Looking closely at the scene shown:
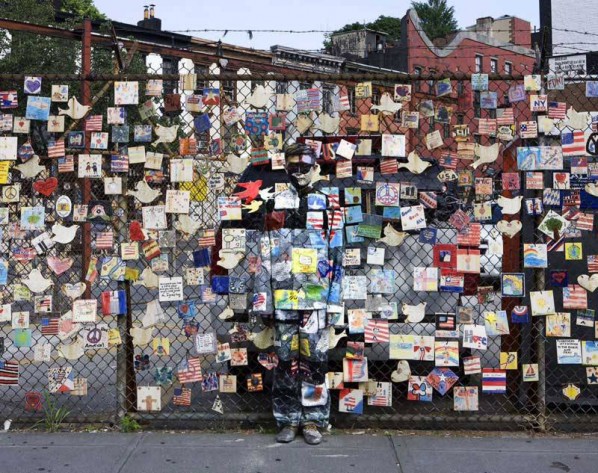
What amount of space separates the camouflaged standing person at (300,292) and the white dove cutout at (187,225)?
1.63 ft

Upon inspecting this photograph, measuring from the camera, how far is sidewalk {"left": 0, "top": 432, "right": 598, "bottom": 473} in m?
4.14

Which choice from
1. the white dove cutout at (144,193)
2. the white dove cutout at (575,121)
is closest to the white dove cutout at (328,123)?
the white dove cutout at (144,193)

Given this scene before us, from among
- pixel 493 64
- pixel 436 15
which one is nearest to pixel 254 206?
pixel 493 64

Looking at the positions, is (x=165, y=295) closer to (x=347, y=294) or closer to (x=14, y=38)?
(x=347, y=294)

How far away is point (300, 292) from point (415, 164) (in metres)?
1.23

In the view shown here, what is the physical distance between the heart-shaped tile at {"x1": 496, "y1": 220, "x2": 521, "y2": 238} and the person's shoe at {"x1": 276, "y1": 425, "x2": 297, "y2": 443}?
202 cm

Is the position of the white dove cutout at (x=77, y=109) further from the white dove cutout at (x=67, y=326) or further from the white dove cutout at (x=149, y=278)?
the white dove cutout at (x=67, y=326)

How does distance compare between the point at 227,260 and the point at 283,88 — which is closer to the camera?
the point at 227,260

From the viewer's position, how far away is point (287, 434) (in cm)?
455

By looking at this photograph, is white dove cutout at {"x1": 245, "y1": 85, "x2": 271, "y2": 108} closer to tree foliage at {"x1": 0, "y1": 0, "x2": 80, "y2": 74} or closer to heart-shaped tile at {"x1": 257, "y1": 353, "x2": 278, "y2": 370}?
heart-shaped tile at {"x1": 257, "y1": 353, "x2": 278, "y2": 370}

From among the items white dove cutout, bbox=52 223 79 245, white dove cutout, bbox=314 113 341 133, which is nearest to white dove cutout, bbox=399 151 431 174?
white dove cutout, bbox=314 113 341 133

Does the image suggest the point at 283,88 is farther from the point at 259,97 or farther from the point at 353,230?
the point at 353,230

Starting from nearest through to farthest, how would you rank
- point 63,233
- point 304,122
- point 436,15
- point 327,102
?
1. point 304,122
2. point 63,233
3. point 327,102
4. point 436,15

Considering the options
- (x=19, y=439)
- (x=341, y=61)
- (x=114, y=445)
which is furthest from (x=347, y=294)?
(x=341, y=61)
